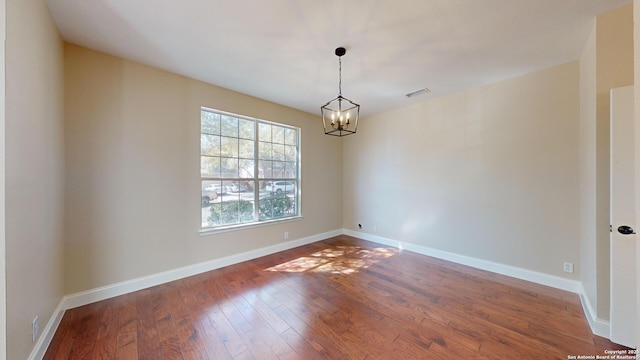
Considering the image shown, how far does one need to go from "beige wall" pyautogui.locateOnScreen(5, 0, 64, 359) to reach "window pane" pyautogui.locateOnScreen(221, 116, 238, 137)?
1680 millimetres

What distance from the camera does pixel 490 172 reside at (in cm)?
331

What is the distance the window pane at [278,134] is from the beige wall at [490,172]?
76.8 inches

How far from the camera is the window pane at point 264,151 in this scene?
4.01 metres

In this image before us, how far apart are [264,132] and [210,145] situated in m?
0.99

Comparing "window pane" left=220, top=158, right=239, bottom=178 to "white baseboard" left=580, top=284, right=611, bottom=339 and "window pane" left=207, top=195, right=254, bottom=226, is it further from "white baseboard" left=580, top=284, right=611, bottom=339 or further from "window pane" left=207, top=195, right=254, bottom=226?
"white baseboard" left=580, top=284, right=611, bottom=339

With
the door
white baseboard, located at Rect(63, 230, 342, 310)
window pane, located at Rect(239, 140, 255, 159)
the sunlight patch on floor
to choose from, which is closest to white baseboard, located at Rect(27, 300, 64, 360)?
white baseboard, located at Rect(63, 230, 342, 310)

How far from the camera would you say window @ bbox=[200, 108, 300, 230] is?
11.1ft

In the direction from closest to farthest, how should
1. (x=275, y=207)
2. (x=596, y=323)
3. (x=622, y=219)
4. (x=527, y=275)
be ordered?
(x=622, y=219), (x=596, y=323), (x=527, y=275), (x=275, y=207)

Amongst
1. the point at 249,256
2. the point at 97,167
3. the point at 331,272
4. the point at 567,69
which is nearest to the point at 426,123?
the point at 567,69

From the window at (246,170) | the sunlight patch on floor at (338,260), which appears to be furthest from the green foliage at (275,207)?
the sunlight patch on floor at (338,260)

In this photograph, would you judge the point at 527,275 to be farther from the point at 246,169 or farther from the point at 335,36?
the point at 246,169

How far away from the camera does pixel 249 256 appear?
374cm

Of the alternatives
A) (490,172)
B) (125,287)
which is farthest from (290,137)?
(490,172)

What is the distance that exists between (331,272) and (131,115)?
3.25m
